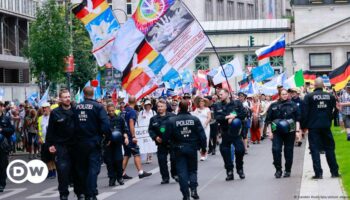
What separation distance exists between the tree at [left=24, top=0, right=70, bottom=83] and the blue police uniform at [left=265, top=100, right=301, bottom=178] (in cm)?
2803

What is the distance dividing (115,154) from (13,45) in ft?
160

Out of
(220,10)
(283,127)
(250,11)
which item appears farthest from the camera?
(250,11)

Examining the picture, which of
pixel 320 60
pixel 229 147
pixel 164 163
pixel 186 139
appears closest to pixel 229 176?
pixel 229 147

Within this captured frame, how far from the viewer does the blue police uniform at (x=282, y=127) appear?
19.2m

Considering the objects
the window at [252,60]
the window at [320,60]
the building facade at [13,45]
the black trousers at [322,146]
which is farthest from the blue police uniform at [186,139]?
the window at [320,60]

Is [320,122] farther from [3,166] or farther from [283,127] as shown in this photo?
[3,166]

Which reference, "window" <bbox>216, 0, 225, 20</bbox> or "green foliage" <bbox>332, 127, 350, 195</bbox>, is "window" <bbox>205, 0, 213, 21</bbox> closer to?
"window" <bbox>216, 0, 225, 20</bbox>

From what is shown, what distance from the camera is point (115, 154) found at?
20.1 metres

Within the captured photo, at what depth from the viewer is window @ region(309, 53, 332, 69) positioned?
11294 centimetres

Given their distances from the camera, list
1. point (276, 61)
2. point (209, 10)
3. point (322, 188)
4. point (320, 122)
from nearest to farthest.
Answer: point (322, 188)
point (320, 122)
point (276, 61)
point (209, 10)

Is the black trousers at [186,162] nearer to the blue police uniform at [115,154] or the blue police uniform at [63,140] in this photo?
the blue police uniform at [63,140]

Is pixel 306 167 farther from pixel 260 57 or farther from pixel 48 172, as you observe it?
pixel 260 57

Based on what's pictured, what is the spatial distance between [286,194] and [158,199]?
7.06 feet

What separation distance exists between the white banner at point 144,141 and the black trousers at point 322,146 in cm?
570
